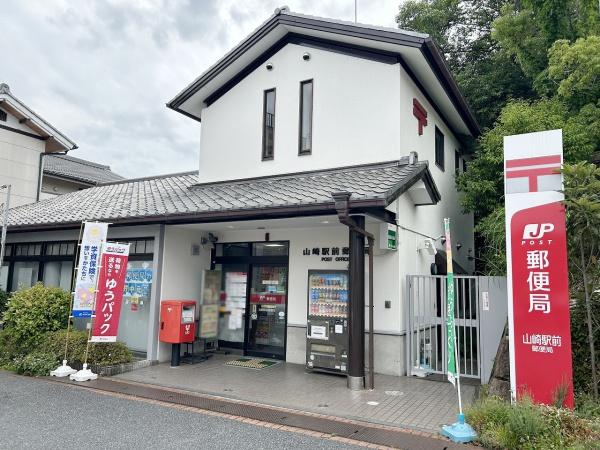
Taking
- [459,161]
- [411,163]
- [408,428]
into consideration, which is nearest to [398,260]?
[411,163]

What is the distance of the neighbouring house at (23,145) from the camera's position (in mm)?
15609

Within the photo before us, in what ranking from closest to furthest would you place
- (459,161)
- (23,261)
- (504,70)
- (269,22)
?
(269,22) < (23,261) < (459,161) < (504,70)

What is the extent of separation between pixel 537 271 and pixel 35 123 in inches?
671

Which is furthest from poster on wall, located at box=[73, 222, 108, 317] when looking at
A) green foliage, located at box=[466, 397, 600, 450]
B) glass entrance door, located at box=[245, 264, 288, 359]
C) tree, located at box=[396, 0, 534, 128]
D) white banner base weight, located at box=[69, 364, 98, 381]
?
tree, located at box=[396, 0, 534, 128]

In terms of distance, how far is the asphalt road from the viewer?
16.2 feet

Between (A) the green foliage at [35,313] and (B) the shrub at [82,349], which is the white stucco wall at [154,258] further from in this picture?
(A) the green foliage at [35,313]

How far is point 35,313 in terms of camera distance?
9.22 meters

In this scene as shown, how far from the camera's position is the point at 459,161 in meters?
14.8

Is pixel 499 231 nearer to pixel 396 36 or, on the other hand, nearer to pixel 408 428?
pixel 396 36

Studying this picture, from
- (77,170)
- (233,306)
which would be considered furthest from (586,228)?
(77,170)

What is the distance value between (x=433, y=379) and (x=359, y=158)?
15.1 feet

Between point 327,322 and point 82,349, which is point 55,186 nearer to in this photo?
point 82,349

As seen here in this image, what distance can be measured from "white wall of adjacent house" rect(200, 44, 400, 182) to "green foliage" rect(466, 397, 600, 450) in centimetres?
537

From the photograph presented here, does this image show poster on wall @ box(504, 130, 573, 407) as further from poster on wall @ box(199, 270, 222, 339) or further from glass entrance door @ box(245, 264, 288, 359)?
poster on wall @ box(199, 270, 222, 339)
